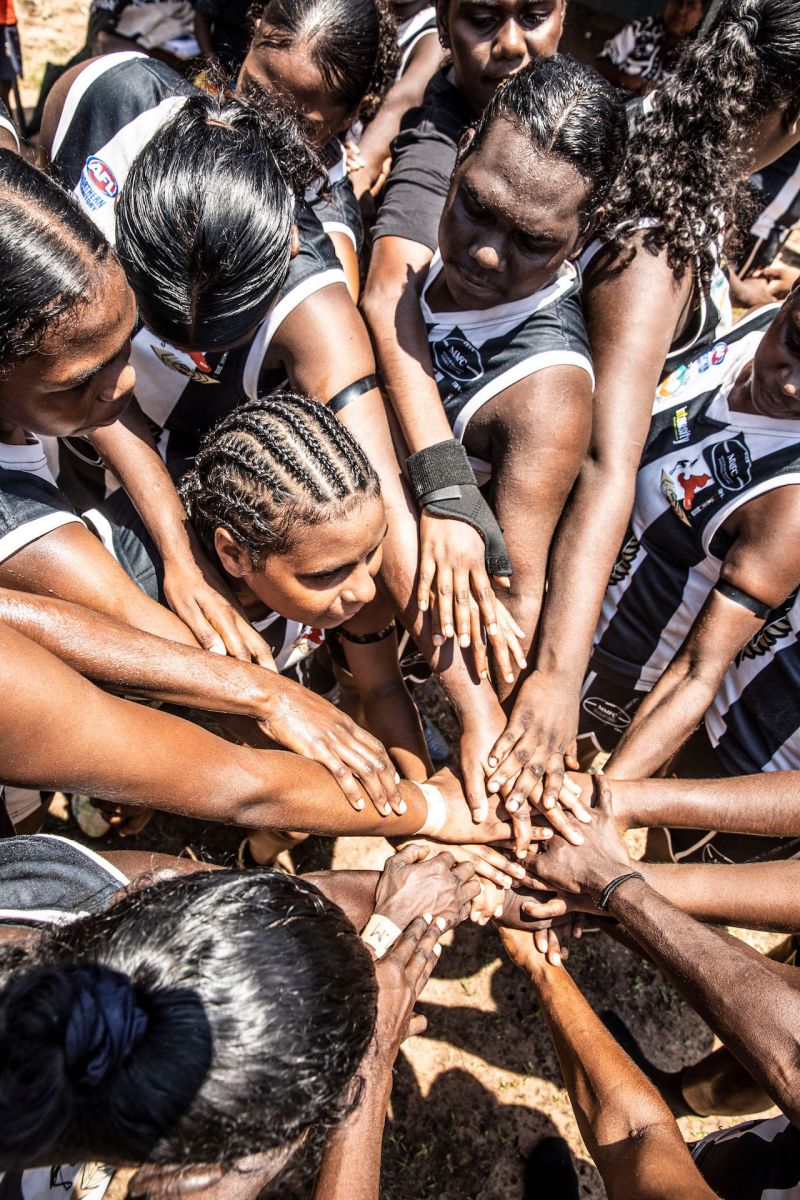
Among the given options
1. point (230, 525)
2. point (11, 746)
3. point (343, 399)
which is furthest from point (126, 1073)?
point (343, 399)

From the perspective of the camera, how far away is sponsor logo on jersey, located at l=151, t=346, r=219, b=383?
2504 mm

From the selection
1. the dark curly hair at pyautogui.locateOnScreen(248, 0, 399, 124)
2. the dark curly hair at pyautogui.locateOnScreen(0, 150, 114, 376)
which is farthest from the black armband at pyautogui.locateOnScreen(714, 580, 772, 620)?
the dark curly hair at pyautogui.locateOnScreen(248, 0, 399, 124)

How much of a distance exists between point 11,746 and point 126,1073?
67cm

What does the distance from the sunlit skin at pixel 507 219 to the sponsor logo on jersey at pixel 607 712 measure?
164 cm

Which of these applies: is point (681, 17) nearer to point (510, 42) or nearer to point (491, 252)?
point (510, 42)

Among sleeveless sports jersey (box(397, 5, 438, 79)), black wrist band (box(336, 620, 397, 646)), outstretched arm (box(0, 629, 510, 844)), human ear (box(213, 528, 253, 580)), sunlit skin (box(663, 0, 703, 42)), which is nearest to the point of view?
outstretched arm (box(0, 629, 510, 844))

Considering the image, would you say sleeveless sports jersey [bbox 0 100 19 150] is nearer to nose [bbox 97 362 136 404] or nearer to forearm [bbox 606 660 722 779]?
nose [bbox 97 362 136 404]

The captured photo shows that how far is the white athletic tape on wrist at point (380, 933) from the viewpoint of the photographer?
227cm

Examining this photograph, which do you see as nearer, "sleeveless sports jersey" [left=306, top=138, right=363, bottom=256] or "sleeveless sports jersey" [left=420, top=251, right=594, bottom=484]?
"sleeveless sports jersey" [left=420, top=251, right=594, bottom=484]

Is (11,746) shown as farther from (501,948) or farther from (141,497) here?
(501,948)

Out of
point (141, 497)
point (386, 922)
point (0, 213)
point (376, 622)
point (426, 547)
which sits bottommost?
point (386, 922)

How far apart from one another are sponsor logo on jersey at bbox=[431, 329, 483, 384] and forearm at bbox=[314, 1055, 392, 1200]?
2022mm

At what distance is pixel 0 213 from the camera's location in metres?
1.82

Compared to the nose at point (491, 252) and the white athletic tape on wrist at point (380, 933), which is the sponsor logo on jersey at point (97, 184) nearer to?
the nose at point (491, 252)
